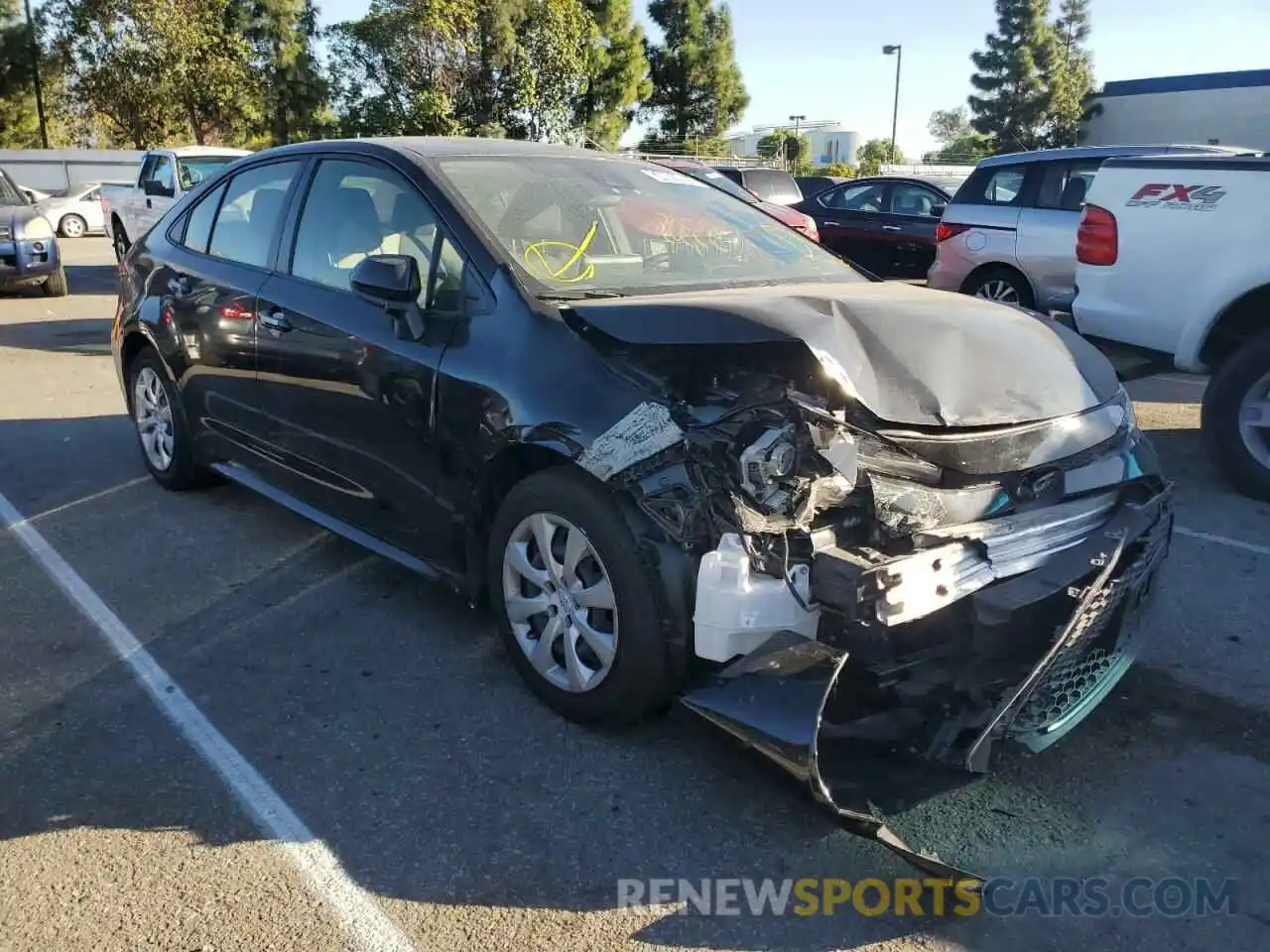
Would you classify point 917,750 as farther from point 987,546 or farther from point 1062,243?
point 1062,243

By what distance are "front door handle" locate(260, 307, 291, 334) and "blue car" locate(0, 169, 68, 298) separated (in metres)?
9.92

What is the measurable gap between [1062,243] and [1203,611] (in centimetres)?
551

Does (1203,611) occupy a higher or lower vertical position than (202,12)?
lower

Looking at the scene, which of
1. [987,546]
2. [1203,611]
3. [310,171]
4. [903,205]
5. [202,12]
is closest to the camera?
[987,546]

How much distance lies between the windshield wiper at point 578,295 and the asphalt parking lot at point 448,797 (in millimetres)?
1293

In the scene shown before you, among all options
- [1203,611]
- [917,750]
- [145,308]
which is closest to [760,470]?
[917,750]

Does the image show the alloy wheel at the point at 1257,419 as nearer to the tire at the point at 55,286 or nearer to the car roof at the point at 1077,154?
the car roof at the point at 1077,154

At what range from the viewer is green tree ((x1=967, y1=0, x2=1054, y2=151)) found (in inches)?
2154

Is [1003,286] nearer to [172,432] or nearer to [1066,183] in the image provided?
[1066,183]

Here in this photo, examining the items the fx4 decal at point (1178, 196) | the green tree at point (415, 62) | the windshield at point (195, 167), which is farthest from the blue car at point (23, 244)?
the green tree at point (415, 62)

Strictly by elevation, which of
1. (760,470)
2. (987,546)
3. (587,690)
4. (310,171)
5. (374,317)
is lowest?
(587,690)

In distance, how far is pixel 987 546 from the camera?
110 inches

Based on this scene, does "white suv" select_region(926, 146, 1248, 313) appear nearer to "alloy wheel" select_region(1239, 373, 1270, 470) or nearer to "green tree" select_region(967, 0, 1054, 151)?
"alloy wheel" select_region(1239, 373, 1270, 470)

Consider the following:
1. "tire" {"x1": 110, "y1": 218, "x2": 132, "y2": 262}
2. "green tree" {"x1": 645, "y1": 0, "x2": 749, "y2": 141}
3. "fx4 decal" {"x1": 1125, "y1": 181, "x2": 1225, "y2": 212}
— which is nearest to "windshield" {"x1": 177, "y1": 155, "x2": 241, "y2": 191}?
"tire" {"x1": 110, "y1": 218, "x2": 132, "y2": 262}
